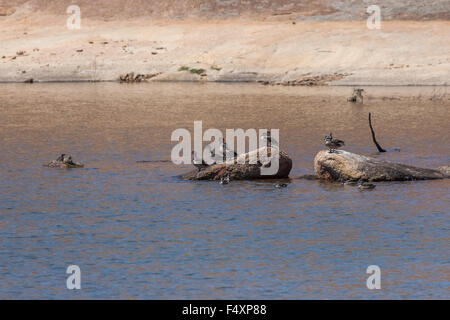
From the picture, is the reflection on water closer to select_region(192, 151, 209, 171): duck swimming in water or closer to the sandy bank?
select_region(192, 151, 209, 171): duck swimming in water

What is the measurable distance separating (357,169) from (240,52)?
41.2m

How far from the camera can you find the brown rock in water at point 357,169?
27.4 m

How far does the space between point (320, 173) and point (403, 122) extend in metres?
16.3

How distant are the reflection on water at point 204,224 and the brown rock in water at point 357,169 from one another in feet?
1.09

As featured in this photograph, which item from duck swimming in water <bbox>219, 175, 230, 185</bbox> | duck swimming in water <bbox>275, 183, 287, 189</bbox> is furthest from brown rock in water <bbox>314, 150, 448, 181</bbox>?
duck swimming in water <bbox>219, 175, 230, 185</bbox>

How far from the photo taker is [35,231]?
22.9 metres

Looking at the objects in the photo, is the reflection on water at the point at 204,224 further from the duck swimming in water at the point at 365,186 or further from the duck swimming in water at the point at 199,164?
the duck swimming in water at the point at 199,164

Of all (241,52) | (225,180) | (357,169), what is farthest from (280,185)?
(241,52)

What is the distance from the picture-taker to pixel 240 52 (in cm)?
6806

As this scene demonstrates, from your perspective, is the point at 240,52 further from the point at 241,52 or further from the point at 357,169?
the point at 357,169

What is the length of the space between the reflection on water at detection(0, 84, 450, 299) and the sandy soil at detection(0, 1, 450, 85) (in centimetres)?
2163

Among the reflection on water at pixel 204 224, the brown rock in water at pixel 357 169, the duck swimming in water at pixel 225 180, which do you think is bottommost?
the reflection on water at pixel 204 224

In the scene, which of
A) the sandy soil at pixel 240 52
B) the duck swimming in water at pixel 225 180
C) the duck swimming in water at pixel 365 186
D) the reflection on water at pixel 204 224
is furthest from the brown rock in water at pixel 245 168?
the sandy soil at pixel 240 52

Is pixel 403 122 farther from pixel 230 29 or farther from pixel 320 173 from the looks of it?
pixel 230 29
